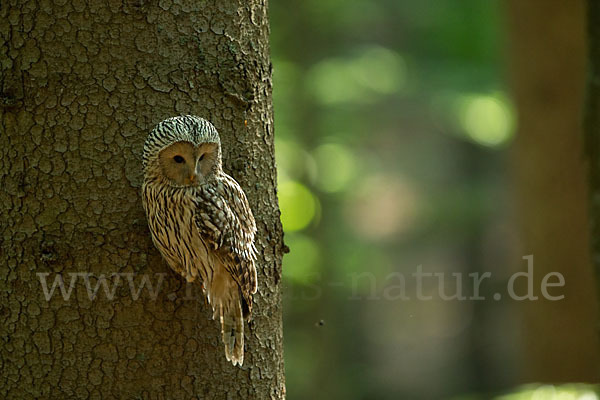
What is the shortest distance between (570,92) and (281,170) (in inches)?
149

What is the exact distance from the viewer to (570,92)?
24.4 feet

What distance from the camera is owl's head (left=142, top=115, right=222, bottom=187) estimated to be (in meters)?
2.69

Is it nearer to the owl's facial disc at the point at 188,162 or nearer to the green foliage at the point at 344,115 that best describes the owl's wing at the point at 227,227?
the owl's facial disc at the point at 188,162

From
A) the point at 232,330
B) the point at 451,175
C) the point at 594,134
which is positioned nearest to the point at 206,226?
the point at 232,330

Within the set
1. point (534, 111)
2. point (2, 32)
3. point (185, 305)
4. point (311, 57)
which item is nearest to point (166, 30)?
point (2, 32)

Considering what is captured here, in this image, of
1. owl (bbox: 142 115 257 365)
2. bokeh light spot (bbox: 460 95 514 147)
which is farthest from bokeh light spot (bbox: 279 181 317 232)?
owl (bbox: 142 115 257 365)

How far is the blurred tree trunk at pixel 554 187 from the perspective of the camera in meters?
7.23

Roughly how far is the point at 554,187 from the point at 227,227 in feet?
18.0

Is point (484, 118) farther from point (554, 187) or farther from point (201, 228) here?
point (201, 228)

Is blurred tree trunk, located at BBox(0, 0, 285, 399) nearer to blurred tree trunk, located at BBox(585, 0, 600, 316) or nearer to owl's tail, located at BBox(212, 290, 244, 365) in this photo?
owl's tail, located at BBox(212, 290, 244, 365)

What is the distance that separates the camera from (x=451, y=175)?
2058cm

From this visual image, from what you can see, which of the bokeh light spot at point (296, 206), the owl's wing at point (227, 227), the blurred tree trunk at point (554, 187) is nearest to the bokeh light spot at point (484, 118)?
the blurred tree trunk at point (554, 187)

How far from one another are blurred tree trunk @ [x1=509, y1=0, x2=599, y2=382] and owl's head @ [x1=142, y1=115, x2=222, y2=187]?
5356 millimetres

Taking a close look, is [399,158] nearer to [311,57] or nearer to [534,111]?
[311,57]
